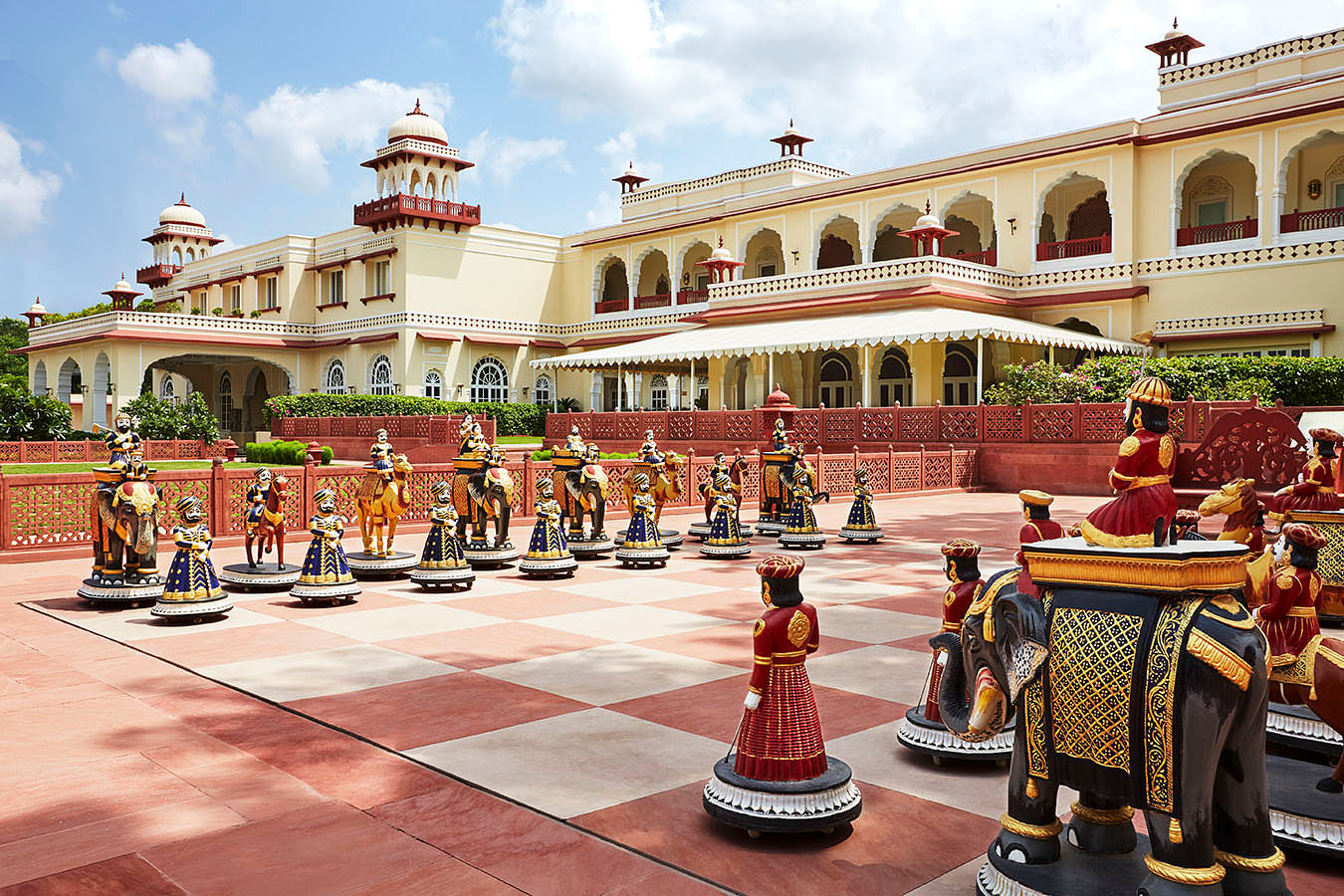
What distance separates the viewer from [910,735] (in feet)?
14.7

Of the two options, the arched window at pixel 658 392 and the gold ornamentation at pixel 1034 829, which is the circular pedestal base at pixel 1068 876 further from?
the arched window at pixel 658 392

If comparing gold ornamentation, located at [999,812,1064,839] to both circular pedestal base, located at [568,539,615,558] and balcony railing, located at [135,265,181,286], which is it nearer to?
circular pedestal base, located at [568,539,615,558]

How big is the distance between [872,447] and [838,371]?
36.9ft

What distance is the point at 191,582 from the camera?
7500mm

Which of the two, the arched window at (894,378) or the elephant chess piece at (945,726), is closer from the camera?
the elephant chess piece at (945,726)

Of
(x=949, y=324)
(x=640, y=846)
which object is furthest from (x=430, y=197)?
(x=640, y=846)

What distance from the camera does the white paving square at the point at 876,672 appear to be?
5.55 meters

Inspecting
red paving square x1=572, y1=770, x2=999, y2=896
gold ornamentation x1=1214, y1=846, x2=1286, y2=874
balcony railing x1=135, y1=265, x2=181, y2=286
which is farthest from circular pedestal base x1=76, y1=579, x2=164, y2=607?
balcony railing x1=135, y1=265, x2=181, y2=286

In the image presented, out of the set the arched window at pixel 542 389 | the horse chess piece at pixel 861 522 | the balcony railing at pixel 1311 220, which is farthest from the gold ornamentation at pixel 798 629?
the arched window at pixel 542 389

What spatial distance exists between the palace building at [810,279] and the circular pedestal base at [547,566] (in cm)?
1596

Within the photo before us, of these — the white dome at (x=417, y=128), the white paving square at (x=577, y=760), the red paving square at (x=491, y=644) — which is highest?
the white dome at (x=417, y=128)

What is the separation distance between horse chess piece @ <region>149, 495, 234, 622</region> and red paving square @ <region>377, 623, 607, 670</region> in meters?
1.57

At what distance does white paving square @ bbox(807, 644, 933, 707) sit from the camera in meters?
5.55

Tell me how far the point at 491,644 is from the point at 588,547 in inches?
172
